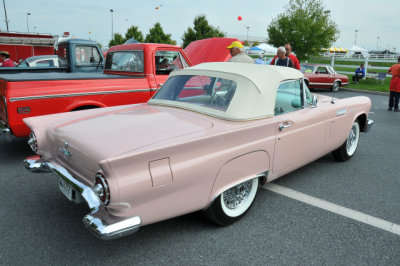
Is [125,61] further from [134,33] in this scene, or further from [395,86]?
[134,33]

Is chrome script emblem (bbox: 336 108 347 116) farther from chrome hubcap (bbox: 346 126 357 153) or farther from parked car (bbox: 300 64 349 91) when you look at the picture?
parked car (bbox: 300 64 349 91)

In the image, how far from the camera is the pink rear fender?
2.52m

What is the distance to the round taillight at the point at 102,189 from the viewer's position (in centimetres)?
203

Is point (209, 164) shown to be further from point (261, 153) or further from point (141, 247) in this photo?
point (141, 247)

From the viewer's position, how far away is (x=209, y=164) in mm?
2400

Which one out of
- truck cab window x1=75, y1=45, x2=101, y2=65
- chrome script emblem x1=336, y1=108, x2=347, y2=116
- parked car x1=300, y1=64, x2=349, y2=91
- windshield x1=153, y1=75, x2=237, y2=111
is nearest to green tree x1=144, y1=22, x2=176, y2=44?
parked car x1=300, y1=64, x2=349, y2=91

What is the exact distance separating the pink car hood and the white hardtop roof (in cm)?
26

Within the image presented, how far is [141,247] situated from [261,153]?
1.34 m

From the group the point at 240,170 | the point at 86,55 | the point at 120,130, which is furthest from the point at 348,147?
the point at 86,55

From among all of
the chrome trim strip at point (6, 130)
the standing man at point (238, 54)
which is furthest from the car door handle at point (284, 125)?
the chrome trim strip at point (6, 130)

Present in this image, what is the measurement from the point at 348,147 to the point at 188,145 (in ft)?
11.3

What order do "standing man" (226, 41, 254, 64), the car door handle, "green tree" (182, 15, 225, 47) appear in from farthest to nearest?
"green tree" (182, 15, 225, 47), "standing man" (226, 41, 254, 64), the car door handle

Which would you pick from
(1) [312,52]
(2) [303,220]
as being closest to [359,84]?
(1) [312,52]

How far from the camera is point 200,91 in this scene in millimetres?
3365
